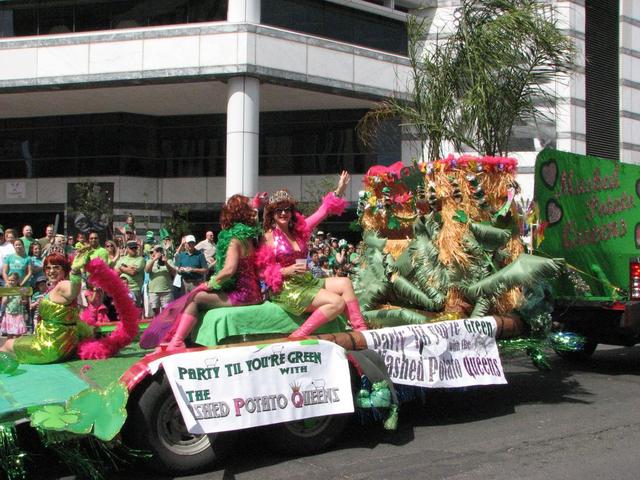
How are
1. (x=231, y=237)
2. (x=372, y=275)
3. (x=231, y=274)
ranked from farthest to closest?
(x=372, y=275) → (x=231, y=237) → (x=231, y=274)

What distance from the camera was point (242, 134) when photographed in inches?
782

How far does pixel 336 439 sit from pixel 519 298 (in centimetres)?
249

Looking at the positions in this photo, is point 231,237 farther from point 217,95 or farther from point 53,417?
point 217,95

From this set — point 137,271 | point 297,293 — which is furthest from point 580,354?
point 137,271

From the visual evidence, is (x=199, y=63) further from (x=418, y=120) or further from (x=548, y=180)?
(x=548, y=180)

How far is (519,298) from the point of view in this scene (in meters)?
7.03

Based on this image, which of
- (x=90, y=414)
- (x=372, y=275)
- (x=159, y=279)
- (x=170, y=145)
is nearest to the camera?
(x=90, y=414)

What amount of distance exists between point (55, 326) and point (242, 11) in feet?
50.4

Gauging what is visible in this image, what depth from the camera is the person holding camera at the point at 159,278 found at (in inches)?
485

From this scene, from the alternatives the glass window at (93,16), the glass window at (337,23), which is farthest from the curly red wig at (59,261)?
the glass window at (93,16)

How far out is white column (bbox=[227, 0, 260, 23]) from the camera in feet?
65.1

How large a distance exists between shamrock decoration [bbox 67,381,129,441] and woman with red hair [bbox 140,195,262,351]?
4.08 feet

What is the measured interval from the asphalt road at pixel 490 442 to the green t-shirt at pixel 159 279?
6.21m

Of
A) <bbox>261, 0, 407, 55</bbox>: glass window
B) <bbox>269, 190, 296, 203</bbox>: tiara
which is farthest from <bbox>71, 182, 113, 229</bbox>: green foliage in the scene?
<bbox>269, 190, 296, 203</bbox>: tiara
